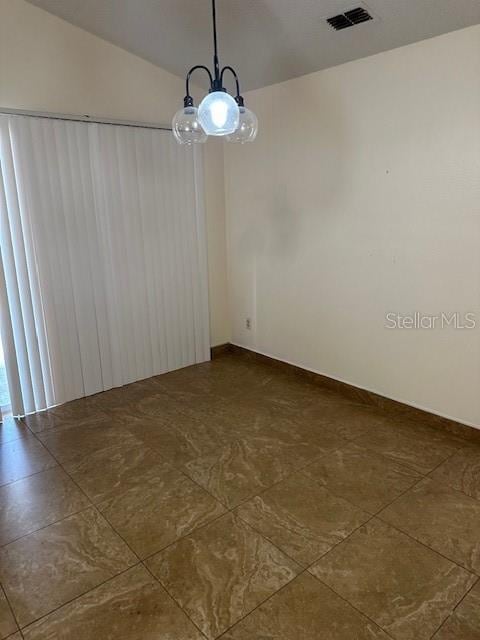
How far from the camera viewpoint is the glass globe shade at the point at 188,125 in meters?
2.11

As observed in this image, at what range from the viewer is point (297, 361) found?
13.2ft

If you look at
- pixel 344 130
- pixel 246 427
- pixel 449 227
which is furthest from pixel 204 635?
pixel 344 130

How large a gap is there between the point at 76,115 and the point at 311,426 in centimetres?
281

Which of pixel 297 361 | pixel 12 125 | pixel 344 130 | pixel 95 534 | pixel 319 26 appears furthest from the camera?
pixel 297 361

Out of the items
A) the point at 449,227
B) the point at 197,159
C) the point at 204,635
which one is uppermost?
the point at 197,159

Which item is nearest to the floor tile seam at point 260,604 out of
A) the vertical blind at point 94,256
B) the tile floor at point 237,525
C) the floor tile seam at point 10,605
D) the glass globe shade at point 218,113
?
the tile floor at point 237,525

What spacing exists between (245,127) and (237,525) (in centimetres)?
191

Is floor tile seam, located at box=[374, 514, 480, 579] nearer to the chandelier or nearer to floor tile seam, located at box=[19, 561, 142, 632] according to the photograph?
floor tile seam, located at box=[19, 561, 142, 632]

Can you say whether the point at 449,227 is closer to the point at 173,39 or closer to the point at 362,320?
the point at 362,320

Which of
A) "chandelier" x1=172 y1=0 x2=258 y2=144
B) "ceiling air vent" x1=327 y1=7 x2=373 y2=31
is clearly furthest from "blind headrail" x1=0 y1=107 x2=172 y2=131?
"ceiling air vent" x1=327 y1=7 x2=373 y2=31

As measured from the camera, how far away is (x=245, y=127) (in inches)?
84.2

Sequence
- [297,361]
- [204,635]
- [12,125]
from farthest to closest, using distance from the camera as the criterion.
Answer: [297,361], [12,125], [204,635]

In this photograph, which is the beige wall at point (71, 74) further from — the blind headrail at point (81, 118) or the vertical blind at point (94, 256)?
the vertical blind at point (94, 256)

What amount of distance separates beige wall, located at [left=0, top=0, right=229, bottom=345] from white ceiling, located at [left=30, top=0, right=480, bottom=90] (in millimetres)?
94
